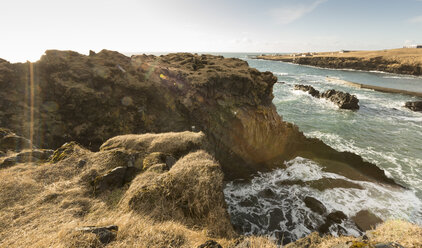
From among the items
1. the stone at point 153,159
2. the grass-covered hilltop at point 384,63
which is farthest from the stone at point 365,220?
the grass-covered hilltop at point 384,63

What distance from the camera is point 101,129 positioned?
519 inches

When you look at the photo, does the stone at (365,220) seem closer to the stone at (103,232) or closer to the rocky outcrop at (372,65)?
the stone at (103,232)

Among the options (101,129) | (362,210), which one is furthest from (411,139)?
(101,129)

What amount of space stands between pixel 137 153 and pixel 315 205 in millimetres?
12399

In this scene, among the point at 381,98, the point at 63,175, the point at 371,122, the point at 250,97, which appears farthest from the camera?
the point at 381,98

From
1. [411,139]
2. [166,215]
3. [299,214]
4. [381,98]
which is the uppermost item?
[381,98]

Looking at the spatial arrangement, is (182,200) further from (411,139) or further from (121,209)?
(411,139)

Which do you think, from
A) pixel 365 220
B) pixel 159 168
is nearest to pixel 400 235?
pixel 159 168

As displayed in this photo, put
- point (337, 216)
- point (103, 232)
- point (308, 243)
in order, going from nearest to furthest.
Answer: point (103, 232) < point (308, 243) < point (337, 216)

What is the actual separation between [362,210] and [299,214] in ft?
14.6

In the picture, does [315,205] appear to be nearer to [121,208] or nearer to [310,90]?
[121,208]

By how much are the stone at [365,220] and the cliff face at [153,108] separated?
4.31 m

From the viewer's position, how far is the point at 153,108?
1563cm

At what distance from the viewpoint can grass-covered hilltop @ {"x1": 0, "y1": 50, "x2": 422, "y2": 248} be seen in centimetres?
465
